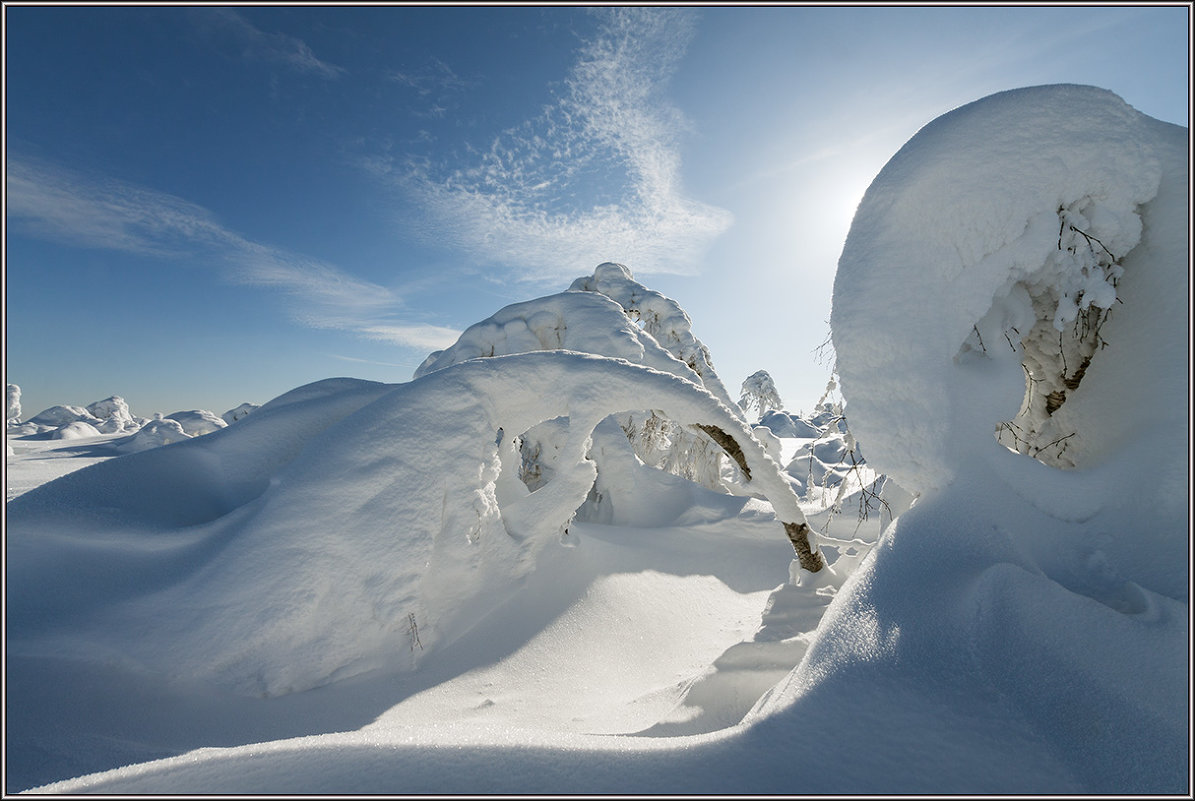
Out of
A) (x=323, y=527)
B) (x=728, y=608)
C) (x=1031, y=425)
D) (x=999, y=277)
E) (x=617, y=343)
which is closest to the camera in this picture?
(x=999, y=277)

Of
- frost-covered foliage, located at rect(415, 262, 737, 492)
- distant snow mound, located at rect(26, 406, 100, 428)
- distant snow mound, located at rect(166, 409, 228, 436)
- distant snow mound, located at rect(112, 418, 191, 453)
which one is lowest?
frost-covered foliage, located at rect(415, 262, 737, 492)

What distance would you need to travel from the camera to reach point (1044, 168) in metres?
2.69

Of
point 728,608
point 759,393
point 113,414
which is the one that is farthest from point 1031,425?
point 113,414

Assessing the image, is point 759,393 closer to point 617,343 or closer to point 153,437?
point 617,343

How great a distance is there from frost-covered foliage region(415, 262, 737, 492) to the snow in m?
2.39

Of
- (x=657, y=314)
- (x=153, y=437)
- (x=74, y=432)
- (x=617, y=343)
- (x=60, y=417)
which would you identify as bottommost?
(x=617, y=343)

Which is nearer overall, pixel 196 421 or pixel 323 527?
pixel 323 527

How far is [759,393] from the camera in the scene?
2297 cm

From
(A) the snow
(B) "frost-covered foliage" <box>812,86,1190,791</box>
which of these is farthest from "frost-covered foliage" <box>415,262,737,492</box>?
(B) "frost-covered foliage" <box>812,86,1190,791</box>

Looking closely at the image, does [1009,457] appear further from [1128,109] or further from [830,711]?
[1128,109]

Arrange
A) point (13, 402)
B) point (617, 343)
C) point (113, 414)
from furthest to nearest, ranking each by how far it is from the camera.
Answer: point (113, 414) → point (13, 402) → point (617, 343)

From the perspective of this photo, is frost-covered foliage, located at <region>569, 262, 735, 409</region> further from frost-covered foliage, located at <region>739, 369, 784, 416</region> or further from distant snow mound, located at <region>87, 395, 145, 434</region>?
distant snow mound, located at <region>87, 395, 145, 434</region>

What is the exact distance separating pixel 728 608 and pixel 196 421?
32.0 meters

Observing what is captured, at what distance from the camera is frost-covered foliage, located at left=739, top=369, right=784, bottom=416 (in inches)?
899
